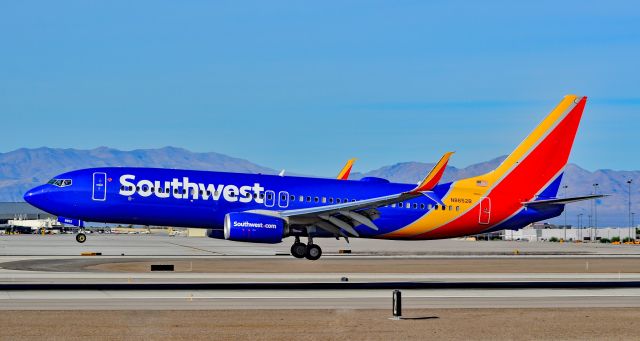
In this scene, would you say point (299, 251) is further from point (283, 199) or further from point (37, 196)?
point (37, 196)

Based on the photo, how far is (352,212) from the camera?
187 feet

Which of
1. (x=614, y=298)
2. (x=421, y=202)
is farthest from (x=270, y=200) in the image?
(x=614, y=298)

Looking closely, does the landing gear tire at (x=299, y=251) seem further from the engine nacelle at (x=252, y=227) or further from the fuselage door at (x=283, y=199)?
the engine nacelle at (x=252, y=227)

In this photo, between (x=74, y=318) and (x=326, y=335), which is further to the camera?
(x=74, y=318)

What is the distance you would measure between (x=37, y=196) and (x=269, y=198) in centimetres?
1287

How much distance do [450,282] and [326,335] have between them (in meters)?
19.5

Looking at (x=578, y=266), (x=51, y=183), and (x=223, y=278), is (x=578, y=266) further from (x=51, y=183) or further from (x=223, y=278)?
(x=51, y=183)

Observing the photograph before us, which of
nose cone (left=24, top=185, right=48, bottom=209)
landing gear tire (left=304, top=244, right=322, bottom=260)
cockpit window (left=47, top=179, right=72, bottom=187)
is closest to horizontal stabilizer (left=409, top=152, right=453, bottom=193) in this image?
landing gear tire (left=304, top=244, right=322, bottom=260)

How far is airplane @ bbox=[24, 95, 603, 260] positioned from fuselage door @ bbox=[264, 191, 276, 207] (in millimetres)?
56

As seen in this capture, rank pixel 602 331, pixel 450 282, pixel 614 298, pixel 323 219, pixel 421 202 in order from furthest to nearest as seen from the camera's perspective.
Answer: pixel 421 202, pixel 323 219, pixel 450 282, pixel 614 298, pixel 602 331

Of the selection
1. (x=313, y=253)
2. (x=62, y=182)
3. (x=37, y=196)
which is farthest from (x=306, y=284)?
(x=37, y=196)

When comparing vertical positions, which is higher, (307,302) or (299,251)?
(299,251)

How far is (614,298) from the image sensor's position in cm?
3641

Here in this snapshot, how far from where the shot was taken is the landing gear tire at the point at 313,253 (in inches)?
2295
